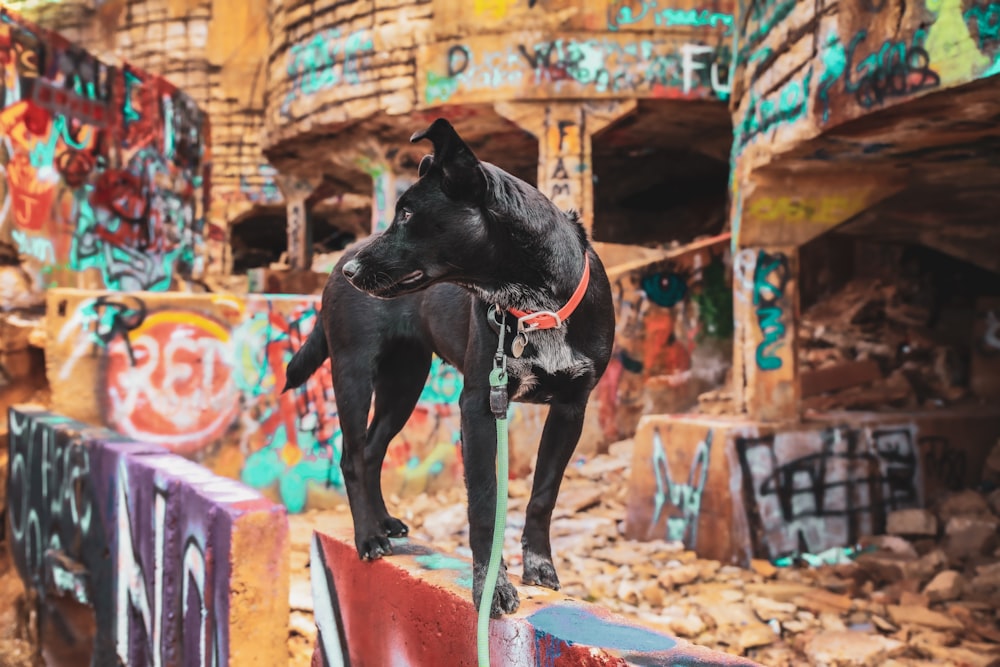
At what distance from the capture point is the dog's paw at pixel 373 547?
9.21 ft

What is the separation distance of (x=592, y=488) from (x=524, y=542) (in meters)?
5.75

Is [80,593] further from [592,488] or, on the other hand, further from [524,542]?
[592,488]

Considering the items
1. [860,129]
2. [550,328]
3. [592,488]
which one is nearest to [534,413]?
[592,488]

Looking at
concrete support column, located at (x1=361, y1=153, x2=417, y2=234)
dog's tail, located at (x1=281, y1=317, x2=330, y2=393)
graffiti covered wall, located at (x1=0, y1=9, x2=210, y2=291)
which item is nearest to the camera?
dog's tail, located at (x1=281, y1=317, x2=330, y2=393)

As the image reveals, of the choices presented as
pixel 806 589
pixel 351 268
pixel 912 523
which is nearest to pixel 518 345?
pixel 351 268

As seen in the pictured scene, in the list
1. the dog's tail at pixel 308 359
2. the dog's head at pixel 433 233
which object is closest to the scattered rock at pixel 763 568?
the dog's tail at pixel 308 359

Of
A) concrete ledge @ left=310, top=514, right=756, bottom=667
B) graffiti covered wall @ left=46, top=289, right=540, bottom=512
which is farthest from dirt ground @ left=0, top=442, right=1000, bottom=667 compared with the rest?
concrete ledge @ left=310, top=514, right=756, bottom=667

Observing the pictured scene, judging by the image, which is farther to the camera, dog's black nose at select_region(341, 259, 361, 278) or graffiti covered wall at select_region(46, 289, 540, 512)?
graffiti covered wall at select_region(46, 289, 540, 512)

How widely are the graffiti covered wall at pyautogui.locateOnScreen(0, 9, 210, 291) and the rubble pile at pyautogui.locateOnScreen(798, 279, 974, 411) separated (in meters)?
7.97

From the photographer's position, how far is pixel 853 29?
4.31 m

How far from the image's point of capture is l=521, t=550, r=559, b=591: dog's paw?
249 centimetres

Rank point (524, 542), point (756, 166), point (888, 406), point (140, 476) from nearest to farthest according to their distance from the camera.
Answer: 1. point (524, 542)
2. point (140, 476)
3. point (756, 166)
4. point (888, 406)

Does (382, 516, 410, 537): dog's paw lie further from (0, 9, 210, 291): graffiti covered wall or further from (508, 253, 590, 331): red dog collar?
(0, 9, 210, 291): graffiti covered wall

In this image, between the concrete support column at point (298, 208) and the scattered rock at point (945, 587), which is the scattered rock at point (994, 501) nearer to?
the scattered rock at point (945, 587)
